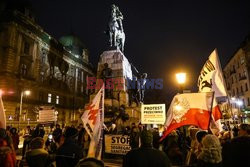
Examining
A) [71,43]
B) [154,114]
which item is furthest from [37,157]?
[71,43]

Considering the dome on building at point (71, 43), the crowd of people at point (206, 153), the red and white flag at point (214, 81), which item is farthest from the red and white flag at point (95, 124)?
the dome on building at point (71, 43)

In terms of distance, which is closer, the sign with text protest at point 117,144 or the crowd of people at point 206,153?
the crowd of people at point 206,153

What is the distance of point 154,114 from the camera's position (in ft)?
34.6

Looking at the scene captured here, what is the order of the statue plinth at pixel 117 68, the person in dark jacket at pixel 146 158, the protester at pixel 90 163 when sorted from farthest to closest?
the statue plinth at pixel 117 68 < the person in dark jacket at pixel 146 158 < the protester at pixel 90 163

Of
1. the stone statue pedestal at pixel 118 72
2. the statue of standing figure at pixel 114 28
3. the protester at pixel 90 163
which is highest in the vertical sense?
the statue of standing figure at pixel 114 28

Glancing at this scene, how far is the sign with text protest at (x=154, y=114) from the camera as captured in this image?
34.2ft

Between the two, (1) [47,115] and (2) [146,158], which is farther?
(1) [47,115]

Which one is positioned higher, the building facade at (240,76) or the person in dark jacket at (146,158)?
the building facade at (240,76)

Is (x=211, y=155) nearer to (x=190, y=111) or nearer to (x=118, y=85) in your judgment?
(x=190, y=111)

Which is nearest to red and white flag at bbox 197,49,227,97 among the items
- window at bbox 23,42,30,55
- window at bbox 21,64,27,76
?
window at bbox 21,64,27,76

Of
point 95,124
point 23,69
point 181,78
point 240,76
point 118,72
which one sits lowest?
point 95,124

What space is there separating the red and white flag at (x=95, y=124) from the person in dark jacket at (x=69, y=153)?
51.5 inches

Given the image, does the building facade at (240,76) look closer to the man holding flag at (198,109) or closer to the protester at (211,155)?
the man holding flag at (198,109)

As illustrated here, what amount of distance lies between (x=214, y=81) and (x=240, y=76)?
49.2 meters
